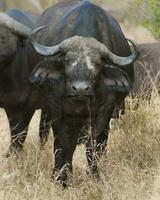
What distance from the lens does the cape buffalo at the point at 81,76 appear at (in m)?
6.64

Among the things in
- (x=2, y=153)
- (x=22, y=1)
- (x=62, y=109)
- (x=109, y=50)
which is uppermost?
(x=109, y=50)

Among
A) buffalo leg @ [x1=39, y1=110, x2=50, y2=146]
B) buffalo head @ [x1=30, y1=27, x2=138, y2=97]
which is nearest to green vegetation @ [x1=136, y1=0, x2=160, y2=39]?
buffalo leg @ [x1=39, y1=110, x2=50, y2=146]

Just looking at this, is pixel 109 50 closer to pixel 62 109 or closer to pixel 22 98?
pixel 62 109

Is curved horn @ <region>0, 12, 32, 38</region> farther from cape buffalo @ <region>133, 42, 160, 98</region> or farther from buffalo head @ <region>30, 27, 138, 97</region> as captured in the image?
cape buffalo @ <region>133, 42, 160, 98</region>

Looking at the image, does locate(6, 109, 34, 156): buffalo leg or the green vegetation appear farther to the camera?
the green vegetation

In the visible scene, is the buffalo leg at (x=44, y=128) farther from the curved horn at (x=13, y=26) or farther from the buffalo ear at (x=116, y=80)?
the buffalo ear at (x=116, y=80)

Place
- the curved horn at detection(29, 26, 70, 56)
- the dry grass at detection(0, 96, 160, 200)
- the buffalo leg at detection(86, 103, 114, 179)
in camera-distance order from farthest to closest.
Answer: the buffalo leg at detection(86, 103, 114, 179)
the curved horn at detection(29, 26, 70, 56)
the dry grass at detection(0, 96, 160, 200)

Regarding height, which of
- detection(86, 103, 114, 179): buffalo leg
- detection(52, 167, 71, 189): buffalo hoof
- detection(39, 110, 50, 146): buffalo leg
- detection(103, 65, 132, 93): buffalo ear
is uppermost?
detection(103, 65, 132, 93): buffalo ear

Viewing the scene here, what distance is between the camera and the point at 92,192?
664 cm

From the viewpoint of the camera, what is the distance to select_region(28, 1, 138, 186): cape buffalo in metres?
6.64

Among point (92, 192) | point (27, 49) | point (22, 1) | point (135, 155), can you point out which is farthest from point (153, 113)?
point (22, 1)

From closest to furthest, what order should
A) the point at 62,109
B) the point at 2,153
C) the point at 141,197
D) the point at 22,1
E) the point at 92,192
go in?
the point at 141,197, the point at 92,192, the point at 62,109, the point at 2,153, the point at 22,1

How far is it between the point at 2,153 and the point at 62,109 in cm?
155

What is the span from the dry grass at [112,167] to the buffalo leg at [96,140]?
89 mm
